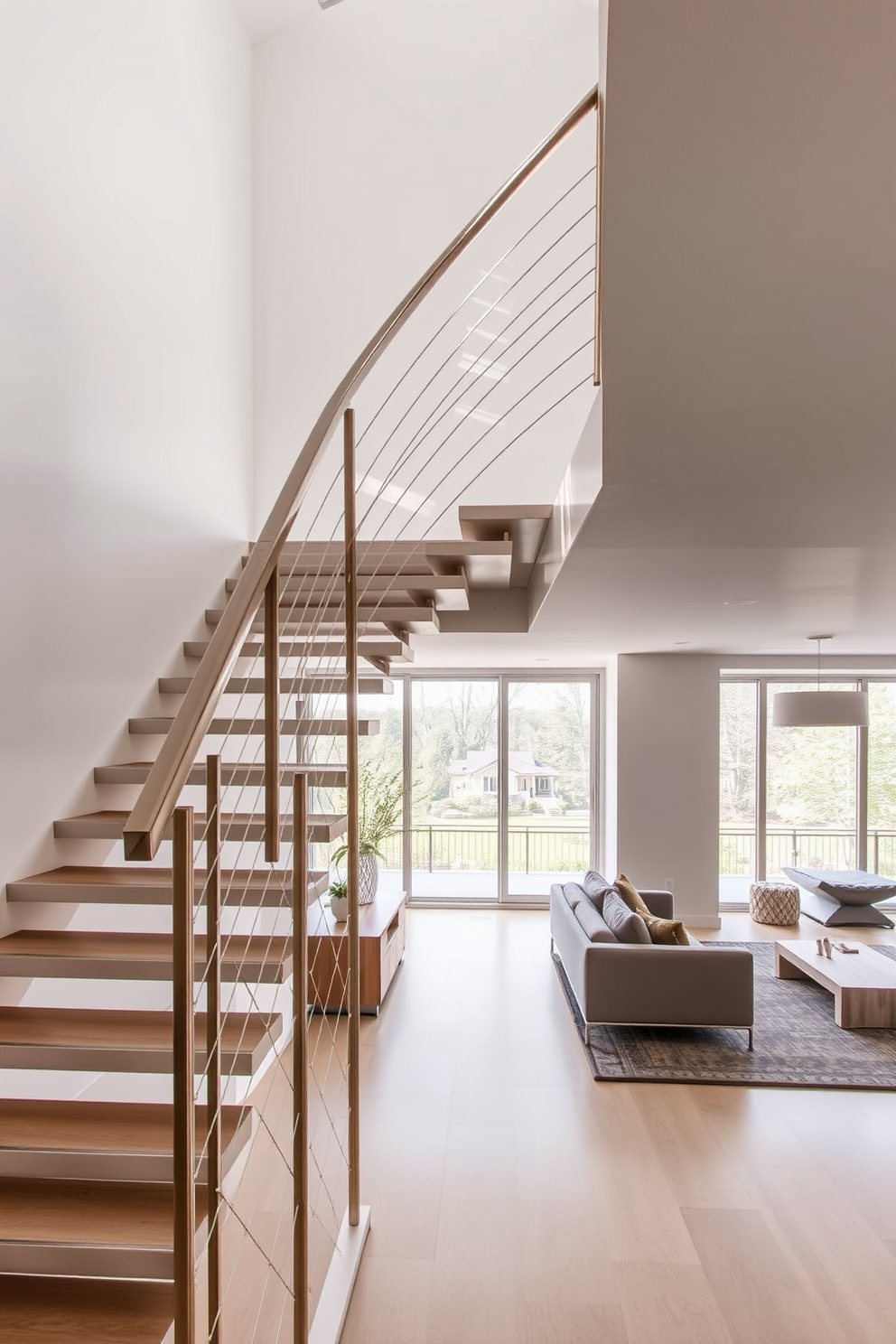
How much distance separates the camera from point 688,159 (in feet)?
3.48

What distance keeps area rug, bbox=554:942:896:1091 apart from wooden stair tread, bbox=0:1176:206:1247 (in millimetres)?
2944

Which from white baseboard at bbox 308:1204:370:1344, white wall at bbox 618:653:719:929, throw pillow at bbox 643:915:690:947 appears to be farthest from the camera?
white wall at bbox 618:653:719:929

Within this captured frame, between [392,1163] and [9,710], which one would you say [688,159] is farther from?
[392,1163]

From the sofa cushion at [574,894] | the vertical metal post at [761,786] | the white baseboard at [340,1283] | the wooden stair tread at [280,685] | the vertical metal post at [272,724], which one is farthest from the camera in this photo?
the vertical metal post at [761,786]

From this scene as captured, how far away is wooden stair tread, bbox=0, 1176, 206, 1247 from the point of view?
1671mm

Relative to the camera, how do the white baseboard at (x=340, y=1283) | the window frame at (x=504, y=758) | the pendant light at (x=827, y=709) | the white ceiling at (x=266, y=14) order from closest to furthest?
the white baseboard at (x=340, y=1283) → the white ceiling at (x=266, y=14) → the pendant light at (x=827, y=709) → the window frame at (x=504, y=758)

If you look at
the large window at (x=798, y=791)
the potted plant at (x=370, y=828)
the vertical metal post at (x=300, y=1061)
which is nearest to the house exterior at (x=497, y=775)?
the potted plant at (x=370, y=828)

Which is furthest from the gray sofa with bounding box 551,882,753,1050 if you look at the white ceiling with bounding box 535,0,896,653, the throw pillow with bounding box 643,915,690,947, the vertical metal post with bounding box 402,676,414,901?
the vertical metal post with bounding box 402,676,414,901

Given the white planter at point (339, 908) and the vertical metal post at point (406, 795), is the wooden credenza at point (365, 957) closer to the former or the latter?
the white planter at point (339, 908)

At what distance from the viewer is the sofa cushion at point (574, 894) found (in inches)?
221

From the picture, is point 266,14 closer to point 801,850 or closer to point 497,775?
point 497,775

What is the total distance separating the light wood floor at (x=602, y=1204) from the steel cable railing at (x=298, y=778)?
29 centimetres

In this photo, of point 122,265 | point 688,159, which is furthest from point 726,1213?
point 122,265

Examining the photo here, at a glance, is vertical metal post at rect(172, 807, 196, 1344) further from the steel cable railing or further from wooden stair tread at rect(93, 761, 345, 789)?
wooden stair tread at rect(93, 761, 345, 789)
